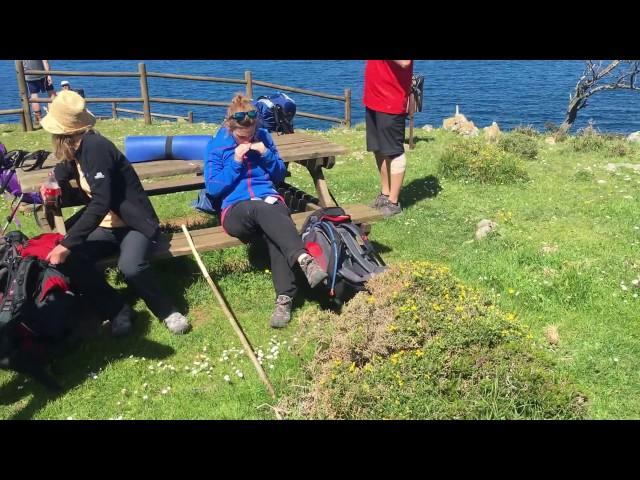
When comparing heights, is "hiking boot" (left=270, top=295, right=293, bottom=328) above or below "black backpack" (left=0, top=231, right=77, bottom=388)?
below

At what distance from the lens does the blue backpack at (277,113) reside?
7.67 meters

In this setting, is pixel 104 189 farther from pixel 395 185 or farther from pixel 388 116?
pixel 395 185

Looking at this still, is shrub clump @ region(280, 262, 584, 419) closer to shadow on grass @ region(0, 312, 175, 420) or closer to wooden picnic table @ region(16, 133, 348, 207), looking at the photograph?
shadow on grass @ region(0, 312, 175, 420)

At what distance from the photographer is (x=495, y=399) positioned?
Result: 3.25m

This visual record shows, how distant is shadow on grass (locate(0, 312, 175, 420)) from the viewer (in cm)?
405

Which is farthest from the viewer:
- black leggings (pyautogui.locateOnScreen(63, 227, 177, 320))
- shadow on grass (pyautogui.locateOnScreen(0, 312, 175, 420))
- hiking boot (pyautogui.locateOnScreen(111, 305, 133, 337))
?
hiking boot (pyautogui.locateOnScreen(111, 305, 133, 337))

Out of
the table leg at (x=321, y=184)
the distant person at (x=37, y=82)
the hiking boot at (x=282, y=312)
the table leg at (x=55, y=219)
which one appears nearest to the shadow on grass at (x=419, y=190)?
the table leg at (x=321, y=184)

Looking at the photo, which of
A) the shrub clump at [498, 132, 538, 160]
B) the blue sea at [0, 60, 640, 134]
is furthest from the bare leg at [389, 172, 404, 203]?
the blue sea at [0, 60, 640, 134]

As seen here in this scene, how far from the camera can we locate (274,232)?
5012mm

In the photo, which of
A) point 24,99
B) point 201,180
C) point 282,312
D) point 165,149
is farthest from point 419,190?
point 24,99

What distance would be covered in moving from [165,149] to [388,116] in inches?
107

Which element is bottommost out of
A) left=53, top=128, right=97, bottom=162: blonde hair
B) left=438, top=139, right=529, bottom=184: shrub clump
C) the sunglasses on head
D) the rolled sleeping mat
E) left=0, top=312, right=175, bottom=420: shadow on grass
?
left=0, top=312, right=175, bottom=420: shadow on grass

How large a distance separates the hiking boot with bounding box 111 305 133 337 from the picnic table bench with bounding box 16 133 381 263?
0.49m
